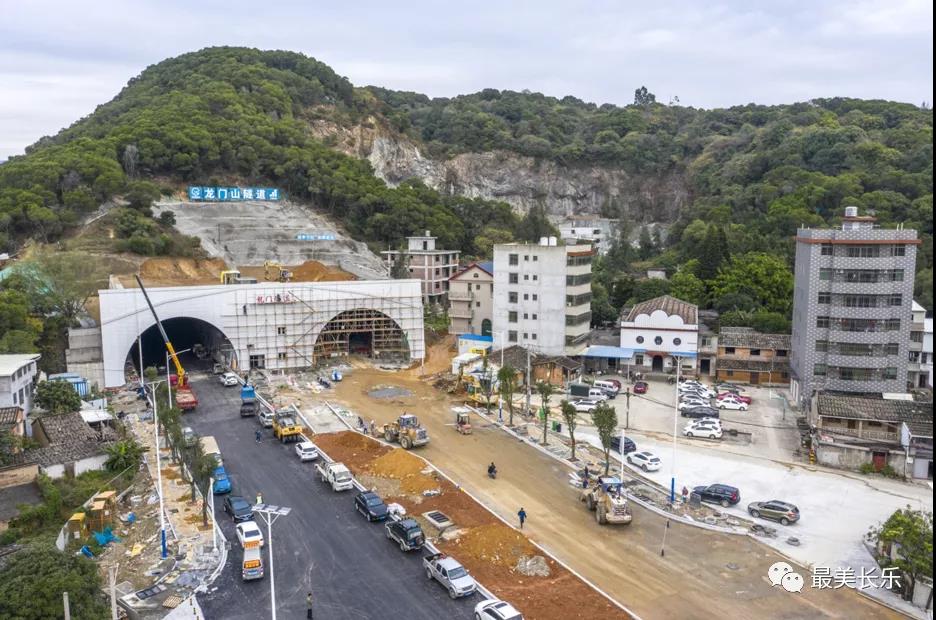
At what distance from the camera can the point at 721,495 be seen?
26328mm

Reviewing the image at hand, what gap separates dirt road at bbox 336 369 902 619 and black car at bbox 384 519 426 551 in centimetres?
397

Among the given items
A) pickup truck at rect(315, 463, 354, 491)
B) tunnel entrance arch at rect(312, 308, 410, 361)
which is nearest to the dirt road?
pickup truck at rect(315, 463, 354, 491)

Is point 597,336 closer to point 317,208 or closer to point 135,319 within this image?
point 135,319

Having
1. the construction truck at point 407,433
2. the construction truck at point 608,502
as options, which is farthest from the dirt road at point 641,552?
the construction truck at point 407,433

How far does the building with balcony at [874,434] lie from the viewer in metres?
29.5

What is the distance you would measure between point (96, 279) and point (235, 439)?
26669mm

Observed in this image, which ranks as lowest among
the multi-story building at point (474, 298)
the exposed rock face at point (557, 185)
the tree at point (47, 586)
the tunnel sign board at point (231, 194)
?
the tree at point (47, 586)

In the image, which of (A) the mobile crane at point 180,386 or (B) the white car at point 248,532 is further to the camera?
(A) the mobile crane at point 180,386

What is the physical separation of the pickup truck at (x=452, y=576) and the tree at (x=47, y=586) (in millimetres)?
8562

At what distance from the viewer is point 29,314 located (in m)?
44.0

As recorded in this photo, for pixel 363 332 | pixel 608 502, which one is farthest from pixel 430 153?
pixel 608 502

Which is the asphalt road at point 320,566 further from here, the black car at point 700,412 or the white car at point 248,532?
the black car at point 700,412

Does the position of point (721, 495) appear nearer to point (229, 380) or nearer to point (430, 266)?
point (229, 380)

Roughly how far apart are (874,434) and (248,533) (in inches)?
1093
